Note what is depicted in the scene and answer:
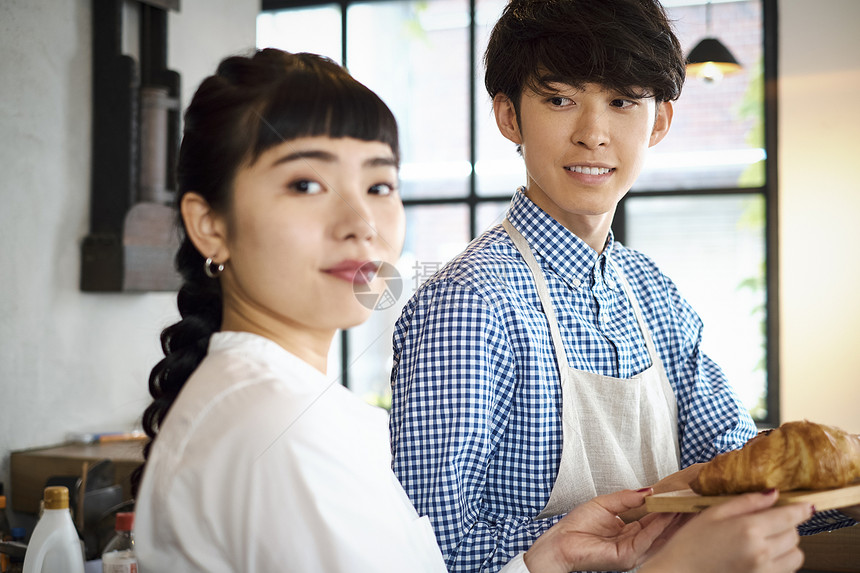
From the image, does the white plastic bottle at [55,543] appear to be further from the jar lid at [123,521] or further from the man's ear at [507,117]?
the man's ear at [507,117]

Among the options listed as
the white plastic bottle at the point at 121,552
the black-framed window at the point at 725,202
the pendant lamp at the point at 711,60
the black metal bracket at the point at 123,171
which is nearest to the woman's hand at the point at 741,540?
the white plastic bottle at the point at 121,552

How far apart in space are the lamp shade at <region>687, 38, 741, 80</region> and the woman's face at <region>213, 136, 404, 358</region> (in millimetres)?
2676

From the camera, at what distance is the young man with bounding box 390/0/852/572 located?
0.85 m

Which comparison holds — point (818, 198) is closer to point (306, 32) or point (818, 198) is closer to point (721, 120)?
point (721, 120)

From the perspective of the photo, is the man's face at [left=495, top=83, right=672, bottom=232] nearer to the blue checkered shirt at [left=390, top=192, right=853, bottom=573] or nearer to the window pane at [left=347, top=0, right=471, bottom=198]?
the blue checkered shirt at [left=390, top=192, right=853, bottom=573]

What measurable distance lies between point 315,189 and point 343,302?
0.07m

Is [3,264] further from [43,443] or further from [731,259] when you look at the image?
[731,259]

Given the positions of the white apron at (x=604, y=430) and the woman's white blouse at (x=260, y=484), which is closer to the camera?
the woman's white blouse at (x=260, y=484)

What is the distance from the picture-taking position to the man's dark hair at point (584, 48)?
2.98ft

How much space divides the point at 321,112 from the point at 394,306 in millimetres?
120

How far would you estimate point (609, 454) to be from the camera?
0.94 metres

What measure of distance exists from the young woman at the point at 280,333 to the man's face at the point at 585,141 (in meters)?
0.47

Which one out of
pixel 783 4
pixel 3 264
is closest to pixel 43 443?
pixel 3 264

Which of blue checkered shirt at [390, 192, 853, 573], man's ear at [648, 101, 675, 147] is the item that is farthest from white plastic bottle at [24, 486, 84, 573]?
man's ear at [648, 101, 675, 147]
